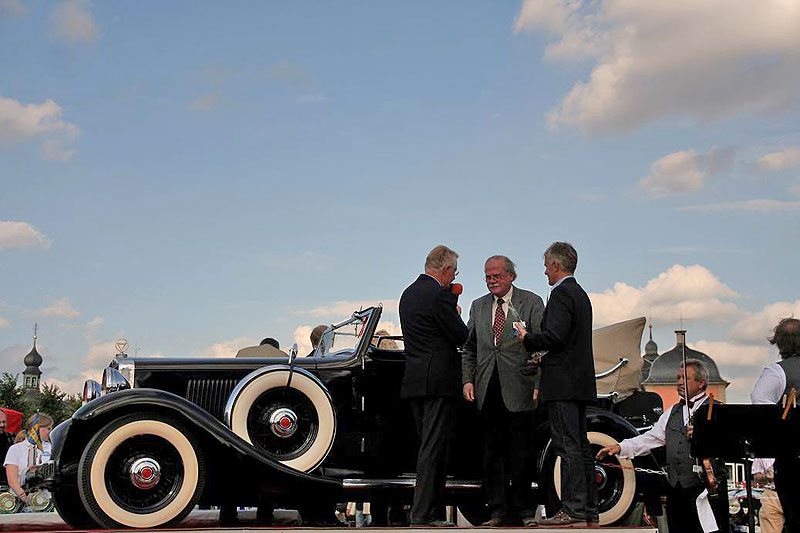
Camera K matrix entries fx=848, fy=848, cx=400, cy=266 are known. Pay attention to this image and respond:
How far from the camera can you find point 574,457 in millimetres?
6484

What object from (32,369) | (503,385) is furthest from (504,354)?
(32,369)

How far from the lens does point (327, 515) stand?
7.16 metres

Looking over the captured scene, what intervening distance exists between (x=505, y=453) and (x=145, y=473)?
9.68 ft

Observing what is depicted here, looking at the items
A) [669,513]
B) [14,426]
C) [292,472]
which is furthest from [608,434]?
[14,426]

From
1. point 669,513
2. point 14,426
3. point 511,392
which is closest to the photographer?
point 511,392

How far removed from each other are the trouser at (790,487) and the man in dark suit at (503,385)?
1.92 meters

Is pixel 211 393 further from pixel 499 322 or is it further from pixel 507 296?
pixel 507 296

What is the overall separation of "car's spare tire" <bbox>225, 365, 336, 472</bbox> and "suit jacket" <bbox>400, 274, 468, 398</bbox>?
0.83 m

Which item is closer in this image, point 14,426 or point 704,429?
point 704,429

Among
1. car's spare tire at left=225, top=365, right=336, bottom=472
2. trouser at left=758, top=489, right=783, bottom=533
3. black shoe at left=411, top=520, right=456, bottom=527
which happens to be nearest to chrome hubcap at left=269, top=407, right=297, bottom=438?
car's spare tire at left=225, top=365, right=336, bottom=472

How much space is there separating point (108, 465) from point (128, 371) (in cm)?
185

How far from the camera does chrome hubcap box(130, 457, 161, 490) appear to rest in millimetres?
6078

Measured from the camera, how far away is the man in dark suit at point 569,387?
6.44 metres

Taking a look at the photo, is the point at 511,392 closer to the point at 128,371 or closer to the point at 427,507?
the point at 427,507
